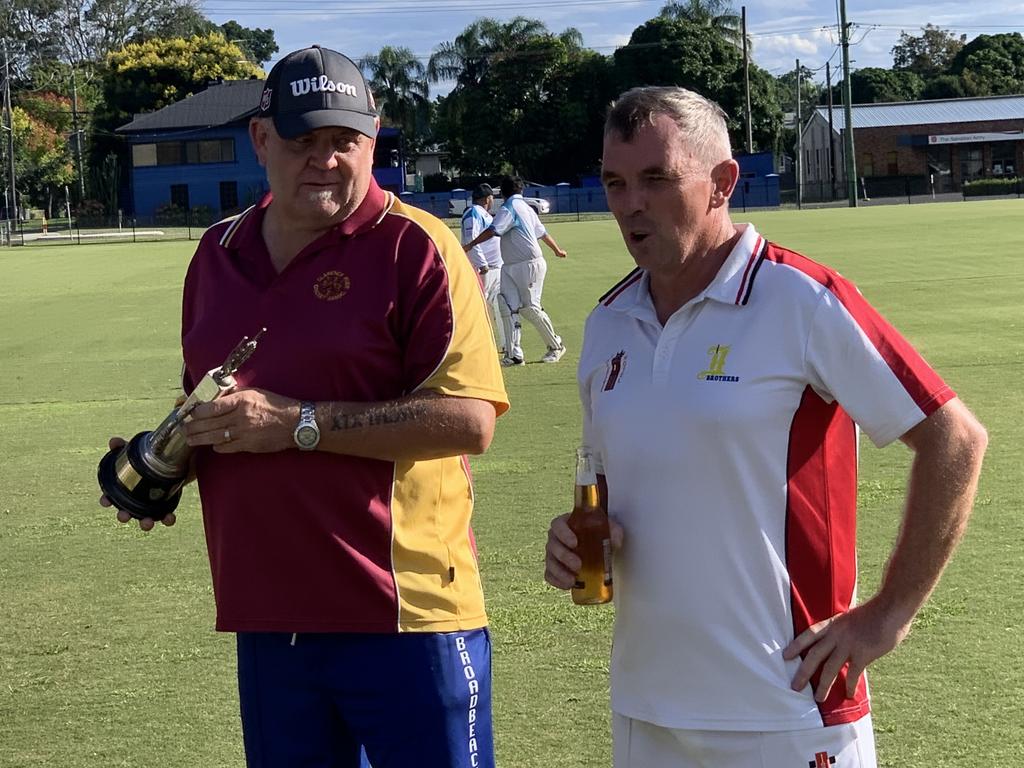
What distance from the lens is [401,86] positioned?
100m

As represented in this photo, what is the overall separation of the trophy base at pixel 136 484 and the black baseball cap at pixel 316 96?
33.5 inches

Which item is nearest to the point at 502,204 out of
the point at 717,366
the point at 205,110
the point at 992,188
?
the point at 717,366

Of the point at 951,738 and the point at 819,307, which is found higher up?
the point at 819,307

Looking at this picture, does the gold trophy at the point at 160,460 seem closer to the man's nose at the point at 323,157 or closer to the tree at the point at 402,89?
the man's nose at the point at 323,157

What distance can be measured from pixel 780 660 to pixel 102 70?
11628 cm

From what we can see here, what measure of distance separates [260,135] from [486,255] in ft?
45.3

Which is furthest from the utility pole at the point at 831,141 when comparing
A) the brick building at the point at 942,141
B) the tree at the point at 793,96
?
the tree at the point at 793,96

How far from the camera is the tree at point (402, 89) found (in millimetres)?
98562

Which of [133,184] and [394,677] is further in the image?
[133,184]

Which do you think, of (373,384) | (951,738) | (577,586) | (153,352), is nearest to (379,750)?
(577,586)

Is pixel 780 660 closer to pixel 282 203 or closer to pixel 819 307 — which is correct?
pixel 819 307

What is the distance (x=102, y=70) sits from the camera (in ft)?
365

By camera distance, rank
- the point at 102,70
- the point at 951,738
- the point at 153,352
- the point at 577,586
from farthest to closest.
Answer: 1. the point at 102,70
2. the point at 153,352
3. the point at 951,738
4. the point at 577,586

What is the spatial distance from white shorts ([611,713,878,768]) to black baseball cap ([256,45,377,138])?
1567mm
